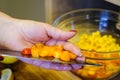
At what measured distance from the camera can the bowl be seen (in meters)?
0.59

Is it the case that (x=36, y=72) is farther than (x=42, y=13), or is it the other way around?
(x=42, y=13)

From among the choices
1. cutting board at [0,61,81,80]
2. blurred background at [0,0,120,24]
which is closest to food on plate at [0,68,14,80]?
cutting board at [0,61,81,80]

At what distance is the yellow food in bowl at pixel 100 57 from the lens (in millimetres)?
583

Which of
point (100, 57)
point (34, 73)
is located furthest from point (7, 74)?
point (100, 57)

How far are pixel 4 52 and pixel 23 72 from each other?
0.15 meters

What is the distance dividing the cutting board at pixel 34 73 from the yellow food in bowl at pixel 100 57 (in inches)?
1.6

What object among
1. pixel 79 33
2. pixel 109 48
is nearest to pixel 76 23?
pixel 79 33

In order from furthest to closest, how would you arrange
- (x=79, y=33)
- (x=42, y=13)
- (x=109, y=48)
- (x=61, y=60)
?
1. (x=42, y=13)
2. (x=79, y=33)
3. (x=109, y=48)
4. (x=61, y=60)

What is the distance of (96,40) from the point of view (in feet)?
2.19

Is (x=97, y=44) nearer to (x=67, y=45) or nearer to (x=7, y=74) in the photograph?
(x=67, y=45)

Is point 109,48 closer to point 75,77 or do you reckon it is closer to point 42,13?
point 75,77

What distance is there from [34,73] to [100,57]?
0.60 feet

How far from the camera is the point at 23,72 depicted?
27.0 inches

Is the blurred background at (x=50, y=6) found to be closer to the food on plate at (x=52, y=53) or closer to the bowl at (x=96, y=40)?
the bowl at (x=96, y=40)
